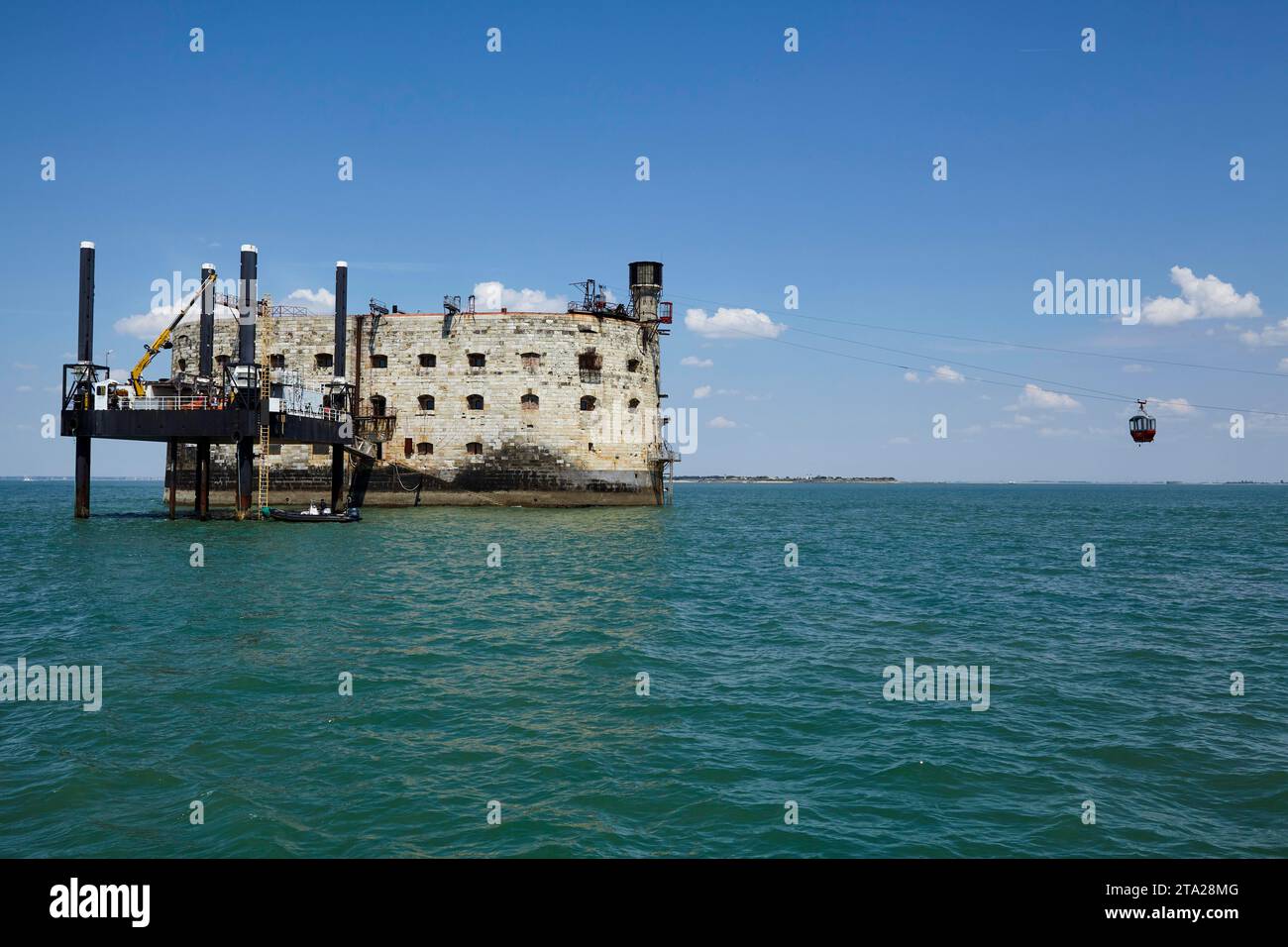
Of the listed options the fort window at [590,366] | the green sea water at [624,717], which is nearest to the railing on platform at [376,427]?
the fort window at [590,366]

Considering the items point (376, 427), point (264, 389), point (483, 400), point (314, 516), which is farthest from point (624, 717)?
point (376, 427)

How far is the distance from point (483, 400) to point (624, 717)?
4511 cm

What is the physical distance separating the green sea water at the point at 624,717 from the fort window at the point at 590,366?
1170 inches

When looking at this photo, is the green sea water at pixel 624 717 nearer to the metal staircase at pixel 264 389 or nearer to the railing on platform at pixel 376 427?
the metal staircase at pixel 264 389

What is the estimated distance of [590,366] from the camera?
56.0 m

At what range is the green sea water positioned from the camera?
28.4ft

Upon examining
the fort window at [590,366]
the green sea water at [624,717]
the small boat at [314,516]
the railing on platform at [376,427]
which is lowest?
the green sea water at [624,717]

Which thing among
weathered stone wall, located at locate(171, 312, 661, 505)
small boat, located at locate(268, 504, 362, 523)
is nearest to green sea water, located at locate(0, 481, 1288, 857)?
small boat, located at locate(268, 504, 362, 523)

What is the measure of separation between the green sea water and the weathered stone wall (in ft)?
91.2

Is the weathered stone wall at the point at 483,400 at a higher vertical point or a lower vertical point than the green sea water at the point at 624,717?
higher

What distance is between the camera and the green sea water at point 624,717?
8648mm

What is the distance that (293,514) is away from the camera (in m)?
43.2
